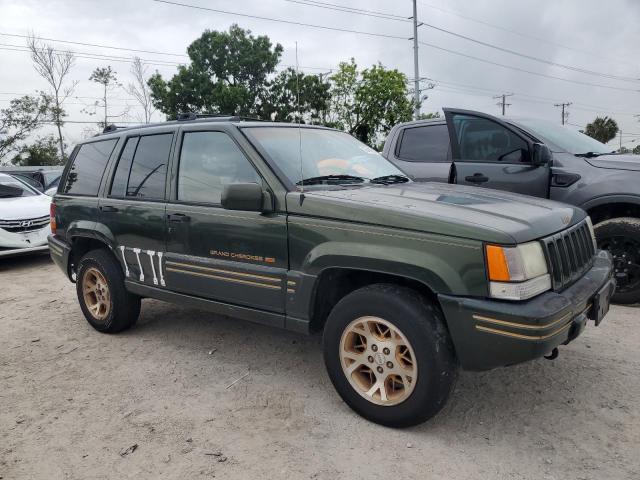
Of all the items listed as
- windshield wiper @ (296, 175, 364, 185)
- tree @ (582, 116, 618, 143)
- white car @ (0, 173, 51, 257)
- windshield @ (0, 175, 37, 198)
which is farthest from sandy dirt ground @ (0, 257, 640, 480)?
tree @ (582, 116, 618, 143)

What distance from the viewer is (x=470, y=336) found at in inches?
98.9

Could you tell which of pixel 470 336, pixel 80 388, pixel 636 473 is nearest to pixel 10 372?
pixel 80 388

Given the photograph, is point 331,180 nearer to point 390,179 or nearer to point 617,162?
point 390,179

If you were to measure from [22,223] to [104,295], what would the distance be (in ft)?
15.0

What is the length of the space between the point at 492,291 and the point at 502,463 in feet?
2.83

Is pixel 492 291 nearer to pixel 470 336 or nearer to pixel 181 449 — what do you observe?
pixel 470 336

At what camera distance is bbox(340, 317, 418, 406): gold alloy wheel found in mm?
2736

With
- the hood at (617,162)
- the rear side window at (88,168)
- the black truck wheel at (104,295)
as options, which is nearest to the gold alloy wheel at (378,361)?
the black truck wheel at (104,295)

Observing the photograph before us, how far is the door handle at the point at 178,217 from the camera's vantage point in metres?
3.65

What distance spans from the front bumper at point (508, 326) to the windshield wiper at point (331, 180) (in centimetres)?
119

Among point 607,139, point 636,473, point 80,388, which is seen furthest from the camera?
point 607,139

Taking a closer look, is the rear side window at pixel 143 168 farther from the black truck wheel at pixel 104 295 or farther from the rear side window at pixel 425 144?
the rear side window at pixel 425 144

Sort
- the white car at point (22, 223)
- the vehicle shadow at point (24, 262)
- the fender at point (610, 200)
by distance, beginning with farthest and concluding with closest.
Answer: the vehicle shadow at point (24, 262) → the white car at point (22, 223) → the fender at point (610, 200)

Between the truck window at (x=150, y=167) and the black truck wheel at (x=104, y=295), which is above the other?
the truck window at (x=150, y=167)
